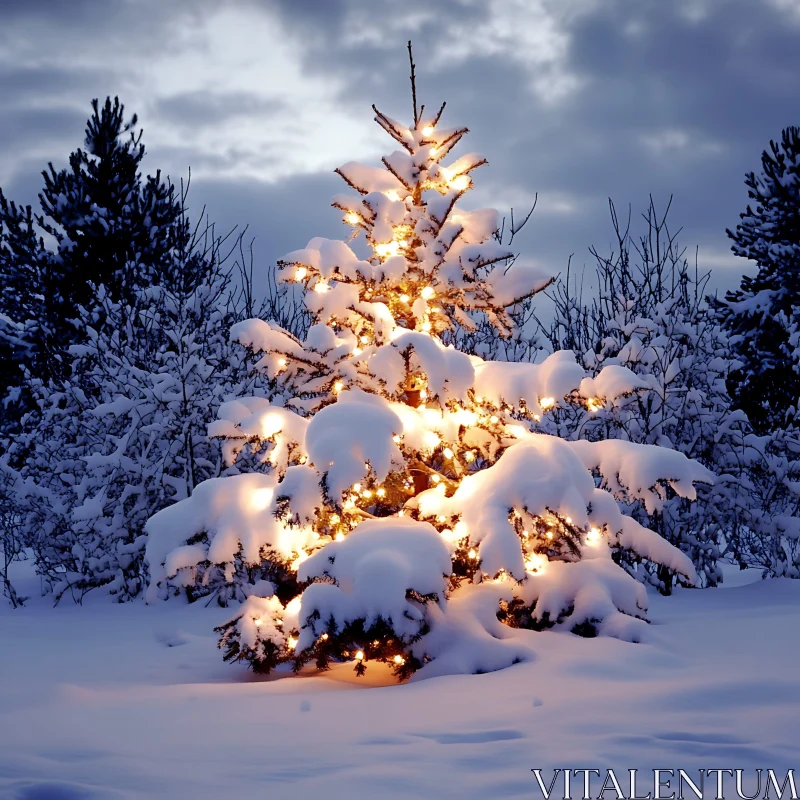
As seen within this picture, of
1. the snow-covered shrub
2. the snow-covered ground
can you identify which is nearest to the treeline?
the snow-covered shrub

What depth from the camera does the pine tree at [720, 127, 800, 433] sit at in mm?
17703

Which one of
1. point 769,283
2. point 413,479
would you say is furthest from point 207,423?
point 769,283

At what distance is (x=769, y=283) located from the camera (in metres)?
19.1

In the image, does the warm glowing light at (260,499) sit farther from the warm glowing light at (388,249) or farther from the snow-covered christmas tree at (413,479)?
the warm glowing light at (388,249)

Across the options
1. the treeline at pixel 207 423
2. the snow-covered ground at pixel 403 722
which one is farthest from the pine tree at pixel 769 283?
the snow-covered ground at pixel 403 722

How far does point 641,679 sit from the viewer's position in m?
4.79

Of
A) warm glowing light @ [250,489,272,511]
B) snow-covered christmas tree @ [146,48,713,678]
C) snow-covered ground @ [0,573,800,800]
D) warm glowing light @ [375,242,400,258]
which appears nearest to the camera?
snow-covered ground @ [0,573,800,800]

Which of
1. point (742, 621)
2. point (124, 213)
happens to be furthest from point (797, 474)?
point (124, 213)

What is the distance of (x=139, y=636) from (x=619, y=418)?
6031 mm

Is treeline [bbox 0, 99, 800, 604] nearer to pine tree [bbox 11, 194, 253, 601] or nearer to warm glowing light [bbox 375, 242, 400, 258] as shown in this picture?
pine tree [bbox 11, 194, 253, 601]

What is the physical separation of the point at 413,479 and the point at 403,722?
2948 mm

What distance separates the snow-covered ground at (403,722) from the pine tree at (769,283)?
1265 centimetres

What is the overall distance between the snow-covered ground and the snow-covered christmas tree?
37 cm

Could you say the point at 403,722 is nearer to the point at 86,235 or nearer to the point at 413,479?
the point at 413,479
